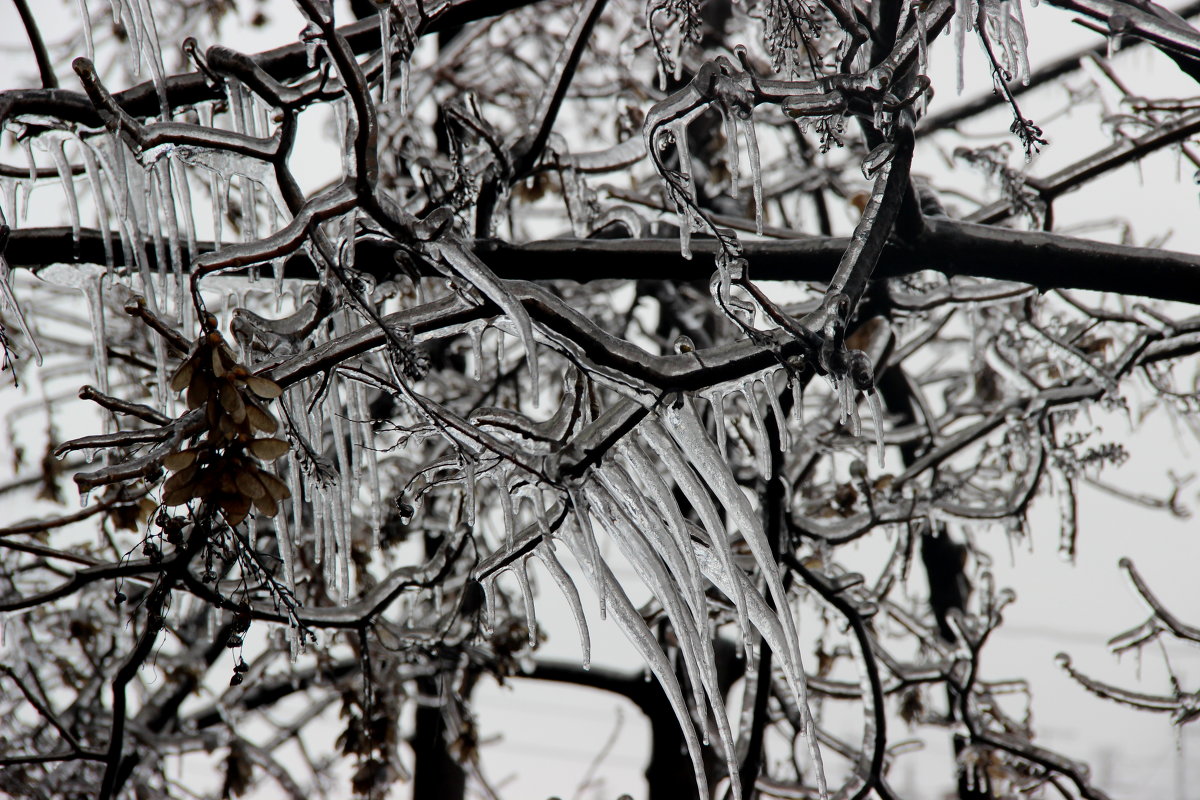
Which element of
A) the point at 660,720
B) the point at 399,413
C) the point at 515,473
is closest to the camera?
the point at 515,473

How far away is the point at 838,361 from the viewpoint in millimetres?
1490

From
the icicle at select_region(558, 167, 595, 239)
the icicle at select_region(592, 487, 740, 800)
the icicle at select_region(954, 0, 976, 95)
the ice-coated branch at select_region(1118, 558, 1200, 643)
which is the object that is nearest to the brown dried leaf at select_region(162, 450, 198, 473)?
the icicle at select_region(592, 487, 740, 800)

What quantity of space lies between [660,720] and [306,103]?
3.95 meters

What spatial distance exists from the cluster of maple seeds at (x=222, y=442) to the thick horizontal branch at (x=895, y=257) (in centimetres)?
90

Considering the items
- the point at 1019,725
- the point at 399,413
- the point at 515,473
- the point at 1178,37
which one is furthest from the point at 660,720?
the point at 1178,37

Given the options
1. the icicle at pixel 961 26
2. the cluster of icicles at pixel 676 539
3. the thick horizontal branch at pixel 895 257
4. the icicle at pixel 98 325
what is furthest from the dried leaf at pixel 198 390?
the icicle at pixel 961 26

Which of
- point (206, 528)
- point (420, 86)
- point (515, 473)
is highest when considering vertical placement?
point (420, 86)

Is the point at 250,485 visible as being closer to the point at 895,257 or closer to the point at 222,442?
the point at 222,442

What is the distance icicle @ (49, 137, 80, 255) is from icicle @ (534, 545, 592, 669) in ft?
4.17

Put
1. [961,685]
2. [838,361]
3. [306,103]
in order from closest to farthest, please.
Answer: [838,361] → [306,103] → [961,685]

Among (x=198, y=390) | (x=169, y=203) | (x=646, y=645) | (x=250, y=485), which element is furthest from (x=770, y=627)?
(x=169, y=203)

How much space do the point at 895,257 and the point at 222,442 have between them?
1.55m

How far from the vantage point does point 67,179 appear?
209cm

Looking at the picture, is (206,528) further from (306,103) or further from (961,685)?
(961,685)
